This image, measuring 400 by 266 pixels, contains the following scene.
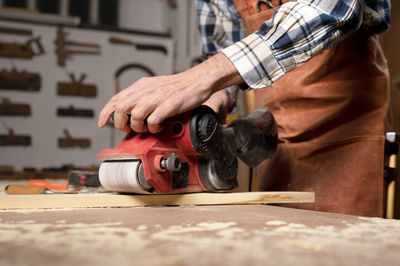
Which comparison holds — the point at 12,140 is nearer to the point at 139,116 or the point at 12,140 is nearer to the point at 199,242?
the point at 139,116

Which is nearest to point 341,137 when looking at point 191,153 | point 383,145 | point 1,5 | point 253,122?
point 383,145

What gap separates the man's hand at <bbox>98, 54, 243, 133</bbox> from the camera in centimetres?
112

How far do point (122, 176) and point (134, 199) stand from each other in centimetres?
8

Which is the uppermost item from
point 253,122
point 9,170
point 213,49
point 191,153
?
point 213,49

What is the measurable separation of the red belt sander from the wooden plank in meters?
0.03

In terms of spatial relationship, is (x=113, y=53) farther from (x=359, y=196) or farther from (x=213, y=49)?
(x=359, y=196)

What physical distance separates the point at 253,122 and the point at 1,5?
4.88 meters

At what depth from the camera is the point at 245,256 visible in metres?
0.57

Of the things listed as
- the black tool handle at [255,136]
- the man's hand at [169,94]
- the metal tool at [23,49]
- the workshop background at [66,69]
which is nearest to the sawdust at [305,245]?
the man's hand at [169,94]

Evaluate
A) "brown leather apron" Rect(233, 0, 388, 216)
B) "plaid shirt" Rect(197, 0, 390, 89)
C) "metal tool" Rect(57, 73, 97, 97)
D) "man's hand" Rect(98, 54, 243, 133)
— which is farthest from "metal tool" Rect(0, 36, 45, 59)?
"plaid shirt" Rect(197, 0, 390, 89)

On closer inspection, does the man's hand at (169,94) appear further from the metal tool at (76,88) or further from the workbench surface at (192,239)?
the metal tool at (76,88)

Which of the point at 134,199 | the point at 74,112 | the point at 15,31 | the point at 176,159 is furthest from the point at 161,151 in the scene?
the point at 15,31

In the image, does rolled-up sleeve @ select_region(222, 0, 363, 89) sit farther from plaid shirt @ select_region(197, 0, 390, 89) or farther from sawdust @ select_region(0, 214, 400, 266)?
sawdust @ select_region(0, 214, 400, 266)

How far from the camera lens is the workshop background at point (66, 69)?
16.1 ft
